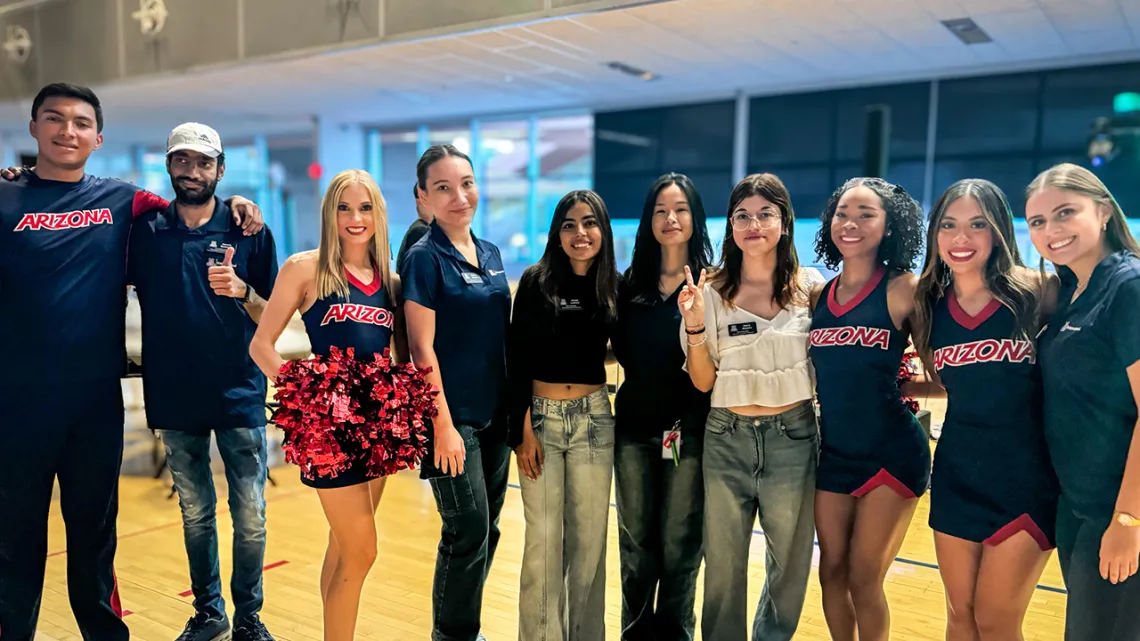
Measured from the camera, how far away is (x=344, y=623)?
249 centimetres

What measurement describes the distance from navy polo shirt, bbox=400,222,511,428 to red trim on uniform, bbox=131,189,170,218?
3.26 feet

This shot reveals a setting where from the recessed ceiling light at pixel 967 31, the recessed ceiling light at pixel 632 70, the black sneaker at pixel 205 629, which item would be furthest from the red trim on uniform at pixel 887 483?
the recessed ceiling light at pixel 632 70

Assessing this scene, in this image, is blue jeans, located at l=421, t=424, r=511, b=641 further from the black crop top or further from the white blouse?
the white blouse

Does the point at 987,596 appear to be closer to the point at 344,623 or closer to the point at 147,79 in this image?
the point at 344,623

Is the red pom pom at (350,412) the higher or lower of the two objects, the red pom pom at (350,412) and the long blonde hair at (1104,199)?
the lower

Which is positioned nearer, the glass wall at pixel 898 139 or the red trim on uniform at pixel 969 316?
the red trim on uniform at pixel 969 316

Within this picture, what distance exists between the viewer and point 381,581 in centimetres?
380

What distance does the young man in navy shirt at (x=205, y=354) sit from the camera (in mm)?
2771

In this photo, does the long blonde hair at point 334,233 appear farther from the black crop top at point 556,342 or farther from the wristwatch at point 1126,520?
the wristwatch at point 1126,520

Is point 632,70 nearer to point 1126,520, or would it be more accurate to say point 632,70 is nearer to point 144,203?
point 144,203

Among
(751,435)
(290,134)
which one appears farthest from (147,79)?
(751,435)

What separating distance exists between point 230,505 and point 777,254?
2.14m

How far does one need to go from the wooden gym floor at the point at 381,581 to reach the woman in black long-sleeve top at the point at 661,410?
718mm

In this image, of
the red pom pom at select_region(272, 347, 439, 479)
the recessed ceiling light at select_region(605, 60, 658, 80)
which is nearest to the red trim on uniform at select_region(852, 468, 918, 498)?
the red pom pom at select_region(272, 347, 439, 479)
